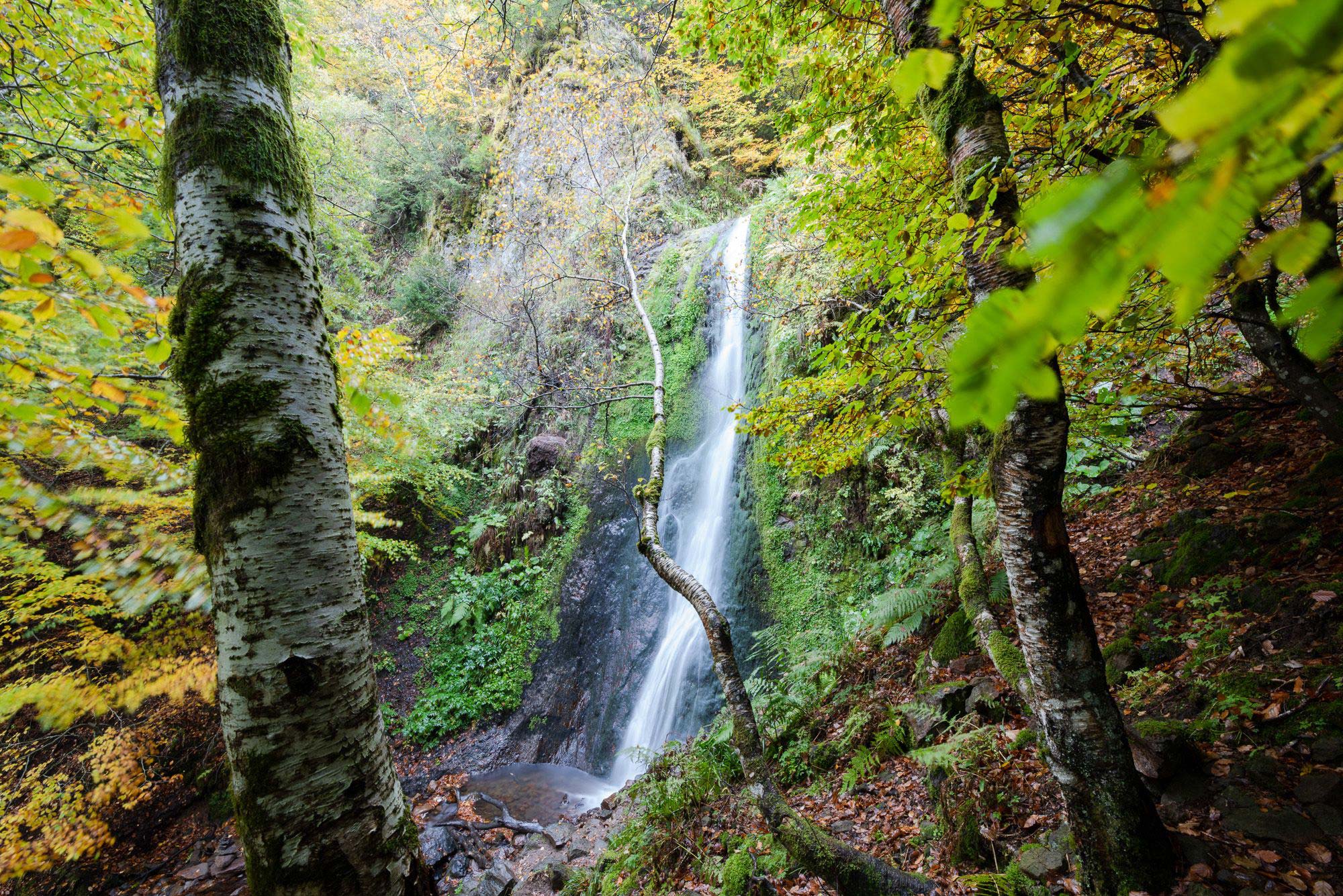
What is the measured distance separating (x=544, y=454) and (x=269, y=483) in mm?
10642

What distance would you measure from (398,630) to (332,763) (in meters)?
10.9

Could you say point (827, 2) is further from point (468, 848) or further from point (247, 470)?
point (468, 848)

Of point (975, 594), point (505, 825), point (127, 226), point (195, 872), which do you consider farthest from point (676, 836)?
point (195, 872)

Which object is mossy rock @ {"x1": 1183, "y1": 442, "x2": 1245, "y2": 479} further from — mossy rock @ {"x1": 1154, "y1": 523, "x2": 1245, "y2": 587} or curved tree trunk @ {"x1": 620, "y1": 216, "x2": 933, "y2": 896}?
curved tree trunk @ {"x1": 620, "y1": 216, "x2": 933, "y2": 896}

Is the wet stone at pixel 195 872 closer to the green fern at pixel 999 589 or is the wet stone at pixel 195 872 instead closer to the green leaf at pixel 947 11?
the green fern at pixel 999 589

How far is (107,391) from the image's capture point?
8.48ft

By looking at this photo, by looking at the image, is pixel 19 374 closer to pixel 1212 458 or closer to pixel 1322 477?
pixel 1322 477

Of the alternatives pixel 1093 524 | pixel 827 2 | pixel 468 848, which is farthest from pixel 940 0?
pixel 468 848

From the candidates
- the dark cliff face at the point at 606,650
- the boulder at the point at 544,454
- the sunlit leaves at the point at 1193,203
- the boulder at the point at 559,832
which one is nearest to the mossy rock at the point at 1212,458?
the dark cliff face at the point at 606,650

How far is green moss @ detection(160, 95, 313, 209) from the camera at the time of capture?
1.72 metres

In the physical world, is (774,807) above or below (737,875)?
above

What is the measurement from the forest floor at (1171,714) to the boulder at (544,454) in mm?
7787

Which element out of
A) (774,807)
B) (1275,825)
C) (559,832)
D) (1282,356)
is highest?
(1282,356)

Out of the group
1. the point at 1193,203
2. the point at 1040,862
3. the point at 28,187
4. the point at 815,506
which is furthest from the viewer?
the point at 815,506
